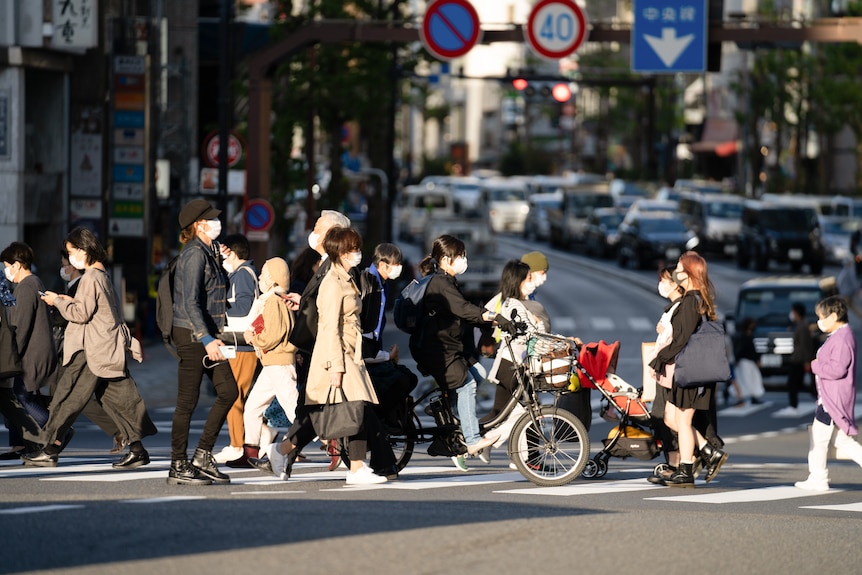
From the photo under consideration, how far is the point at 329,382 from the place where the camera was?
36.1 ft

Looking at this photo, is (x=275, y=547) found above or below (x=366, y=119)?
below

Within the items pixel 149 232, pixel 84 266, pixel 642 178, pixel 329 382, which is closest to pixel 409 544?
pixel 329 382

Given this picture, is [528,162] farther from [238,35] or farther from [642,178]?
[238,35]

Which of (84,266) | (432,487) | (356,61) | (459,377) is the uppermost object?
(356,61)

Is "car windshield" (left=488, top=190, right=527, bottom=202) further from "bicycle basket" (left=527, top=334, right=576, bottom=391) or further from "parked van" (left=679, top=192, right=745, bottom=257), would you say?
"bicycle basket" (left=527, top=334, right=576, bottom=391)

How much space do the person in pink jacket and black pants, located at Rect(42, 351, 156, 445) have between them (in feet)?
16.7

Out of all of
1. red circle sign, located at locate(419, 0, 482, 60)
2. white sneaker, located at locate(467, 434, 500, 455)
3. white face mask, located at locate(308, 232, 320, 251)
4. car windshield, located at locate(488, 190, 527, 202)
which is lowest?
white sneaker, located at locate(467, 434, 500, 455)

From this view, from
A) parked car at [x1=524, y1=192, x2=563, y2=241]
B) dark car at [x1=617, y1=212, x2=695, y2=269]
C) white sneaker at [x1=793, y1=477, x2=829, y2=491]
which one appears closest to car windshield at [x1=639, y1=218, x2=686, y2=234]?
dark car at [x1=617, y1=212, x2=695, y2=269]

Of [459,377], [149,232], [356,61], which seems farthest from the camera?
[356,61]

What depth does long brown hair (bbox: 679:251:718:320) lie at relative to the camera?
11.9 meters

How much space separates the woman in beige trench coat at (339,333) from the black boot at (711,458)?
274 cm

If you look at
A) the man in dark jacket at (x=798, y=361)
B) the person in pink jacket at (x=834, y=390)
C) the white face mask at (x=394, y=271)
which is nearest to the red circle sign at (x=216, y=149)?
the man in dark jacket at (x=798, y=361)

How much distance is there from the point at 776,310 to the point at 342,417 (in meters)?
18.7

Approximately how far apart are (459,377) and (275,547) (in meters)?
3.72
